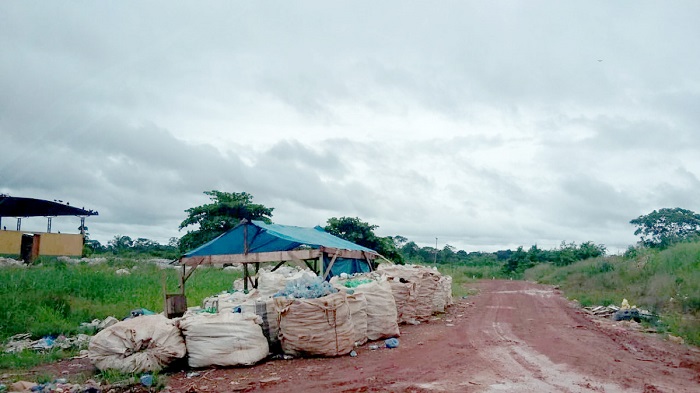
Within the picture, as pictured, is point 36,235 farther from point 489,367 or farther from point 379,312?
point 489,367

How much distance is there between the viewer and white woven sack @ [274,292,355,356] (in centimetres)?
746

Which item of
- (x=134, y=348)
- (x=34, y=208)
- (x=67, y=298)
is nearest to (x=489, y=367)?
(x=134, y=348)

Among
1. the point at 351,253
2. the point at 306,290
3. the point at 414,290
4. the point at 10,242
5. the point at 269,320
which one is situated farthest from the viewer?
the point at 10,242

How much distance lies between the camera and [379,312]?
9258 mm

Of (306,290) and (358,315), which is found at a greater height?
(306,290)

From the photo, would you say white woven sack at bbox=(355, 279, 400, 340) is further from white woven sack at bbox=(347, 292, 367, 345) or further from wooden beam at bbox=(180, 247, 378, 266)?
Result: wooden beam at bbox=(180, 247, 378, 266)

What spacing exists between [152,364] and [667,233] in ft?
137

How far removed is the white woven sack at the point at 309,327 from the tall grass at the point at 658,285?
610cm

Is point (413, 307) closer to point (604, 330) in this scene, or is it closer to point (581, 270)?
point (604, 330)

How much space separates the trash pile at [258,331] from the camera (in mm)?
6629

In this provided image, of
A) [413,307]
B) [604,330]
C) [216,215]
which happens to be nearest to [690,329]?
[604,330]

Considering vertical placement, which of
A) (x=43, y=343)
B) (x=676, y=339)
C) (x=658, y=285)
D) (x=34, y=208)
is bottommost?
(x=676, y=339)

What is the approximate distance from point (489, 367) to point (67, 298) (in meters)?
9.79

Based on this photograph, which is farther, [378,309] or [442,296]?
[442,296]
